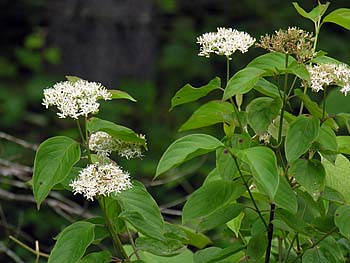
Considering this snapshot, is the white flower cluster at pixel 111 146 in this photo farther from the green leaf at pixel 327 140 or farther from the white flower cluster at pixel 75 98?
the green leaf at pixel 327 140

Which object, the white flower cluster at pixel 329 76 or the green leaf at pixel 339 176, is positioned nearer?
the white flower cluster at pixel 329 76

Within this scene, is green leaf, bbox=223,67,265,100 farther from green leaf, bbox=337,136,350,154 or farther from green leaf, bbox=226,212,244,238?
green leaf, bbox=226,212,244,238

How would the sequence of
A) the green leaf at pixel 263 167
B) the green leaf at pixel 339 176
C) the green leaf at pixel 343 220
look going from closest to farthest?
the green leaf at pixel 263 167, the green leaf at pixel 343 220, the green leaf at pixel 339 176

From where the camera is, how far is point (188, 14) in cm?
551

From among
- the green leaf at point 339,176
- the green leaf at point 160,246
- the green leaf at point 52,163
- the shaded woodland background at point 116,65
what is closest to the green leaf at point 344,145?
the green leaf at point 339,176

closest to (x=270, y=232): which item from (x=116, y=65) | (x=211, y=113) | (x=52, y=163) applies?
(x=211, y=113)

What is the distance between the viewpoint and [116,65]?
14.0 ft

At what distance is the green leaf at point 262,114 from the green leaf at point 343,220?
15cm

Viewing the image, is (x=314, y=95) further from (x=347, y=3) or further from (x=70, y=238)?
(x=70, y=238)

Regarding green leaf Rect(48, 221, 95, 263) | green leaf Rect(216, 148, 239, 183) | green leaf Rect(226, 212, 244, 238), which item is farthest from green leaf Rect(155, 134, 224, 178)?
green leaf Rect(226, 212, 244, 238)

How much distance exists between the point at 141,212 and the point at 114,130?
11cm

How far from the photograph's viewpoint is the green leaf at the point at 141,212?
0.99m

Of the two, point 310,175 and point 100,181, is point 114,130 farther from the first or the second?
point 310,175

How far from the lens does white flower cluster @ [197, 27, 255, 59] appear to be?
1044 millimetres
